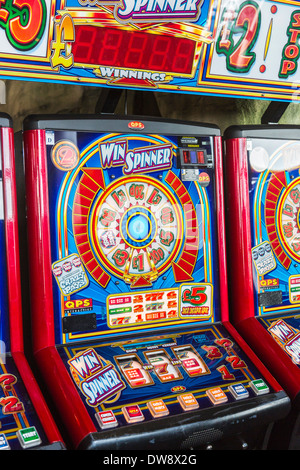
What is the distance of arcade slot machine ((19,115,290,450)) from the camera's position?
72.2 inches

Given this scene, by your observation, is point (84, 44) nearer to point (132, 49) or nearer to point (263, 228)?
point (132, 49)

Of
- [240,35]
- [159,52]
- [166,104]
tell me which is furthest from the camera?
[166,104]

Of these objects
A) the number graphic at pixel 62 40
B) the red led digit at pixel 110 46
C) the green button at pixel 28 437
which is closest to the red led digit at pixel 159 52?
the red led digit at pixel 110 46

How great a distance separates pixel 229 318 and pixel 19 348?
1085 millimetres

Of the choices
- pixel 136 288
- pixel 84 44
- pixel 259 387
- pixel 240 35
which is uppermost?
pixel 240 35

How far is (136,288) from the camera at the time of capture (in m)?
2.16

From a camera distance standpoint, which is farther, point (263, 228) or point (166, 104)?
point (166, 104)

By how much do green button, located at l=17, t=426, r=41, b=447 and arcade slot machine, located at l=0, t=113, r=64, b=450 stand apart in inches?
0.7

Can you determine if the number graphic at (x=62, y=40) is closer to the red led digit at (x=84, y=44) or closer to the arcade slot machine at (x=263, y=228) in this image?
the red led digit at (x=84, y=44)

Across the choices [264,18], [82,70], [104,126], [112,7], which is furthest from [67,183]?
[264,18]

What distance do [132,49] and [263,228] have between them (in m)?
A: 1.06

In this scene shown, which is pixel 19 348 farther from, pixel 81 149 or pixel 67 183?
pixel 81 149

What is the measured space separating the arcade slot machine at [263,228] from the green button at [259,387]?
0.97 ft

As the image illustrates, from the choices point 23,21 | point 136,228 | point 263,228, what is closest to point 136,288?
point 136,228
